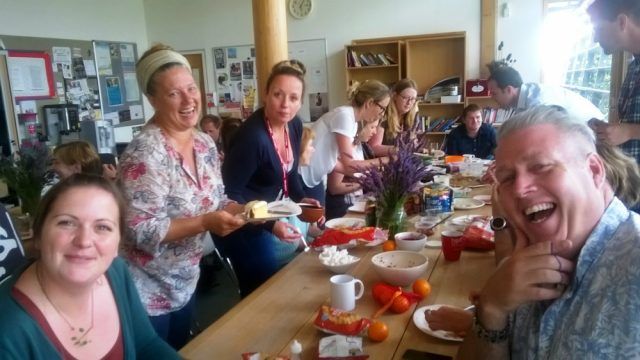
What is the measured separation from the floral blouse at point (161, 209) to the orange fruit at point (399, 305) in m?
0.72

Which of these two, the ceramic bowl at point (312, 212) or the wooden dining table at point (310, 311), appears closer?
the wooden dining table at point (310, 311)

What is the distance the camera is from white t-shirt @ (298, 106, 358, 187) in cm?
281

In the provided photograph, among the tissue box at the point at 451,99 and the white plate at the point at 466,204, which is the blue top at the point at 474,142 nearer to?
the tissue box at the point at 451,99

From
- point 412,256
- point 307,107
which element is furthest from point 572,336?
point 307,107

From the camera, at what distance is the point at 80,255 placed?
3.34ft

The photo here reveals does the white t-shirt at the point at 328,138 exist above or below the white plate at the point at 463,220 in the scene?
above

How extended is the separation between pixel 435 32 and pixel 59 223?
5.64m

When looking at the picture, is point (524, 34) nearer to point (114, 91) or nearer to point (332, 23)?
point (332, 23)

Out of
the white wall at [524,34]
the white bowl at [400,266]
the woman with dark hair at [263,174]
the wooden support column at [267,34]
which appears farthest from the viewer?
the white wall at [524,34]

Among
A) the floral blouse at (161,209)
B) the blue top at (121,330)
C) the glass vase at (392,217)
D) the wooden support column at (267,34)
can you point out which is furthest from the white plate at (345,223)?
the wooden support column at (267,34)

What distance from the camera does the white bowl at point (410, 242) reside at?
176 cm

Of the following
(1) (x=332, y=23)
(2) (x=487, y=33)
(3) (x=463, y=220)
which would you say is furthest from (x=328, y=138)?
(1) (x=332, y=23)

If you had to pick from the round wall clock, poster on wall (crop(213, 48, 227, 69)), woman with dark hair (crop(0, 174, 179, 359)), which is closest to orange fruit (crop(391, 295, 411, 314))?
woman with dark hair (crop(0, 174, 179, 359))

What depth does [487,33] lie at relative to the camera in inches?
227
